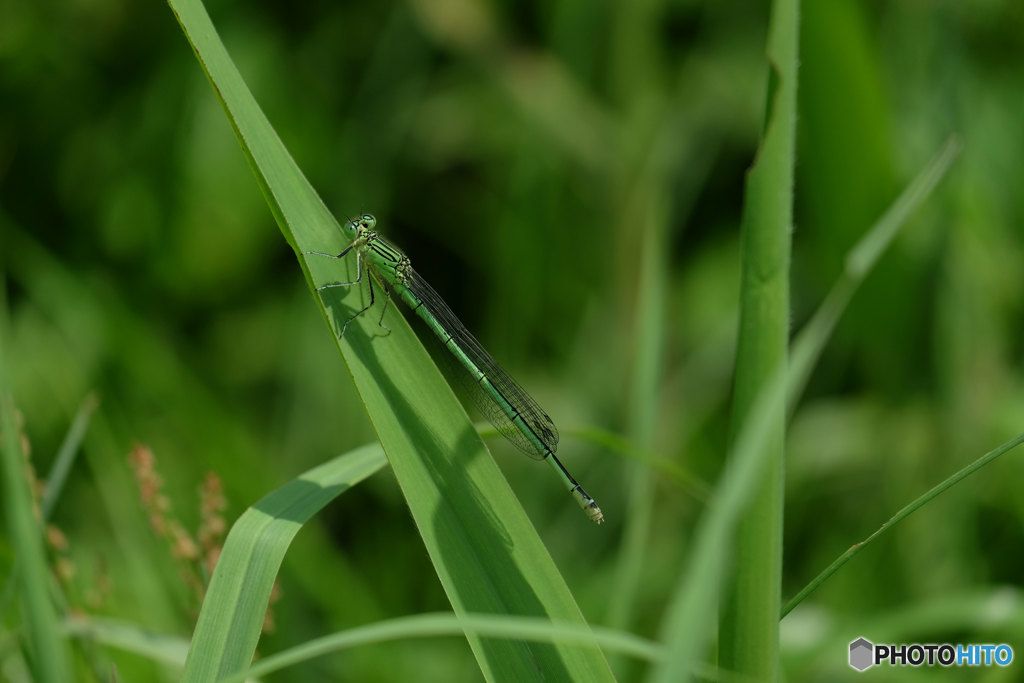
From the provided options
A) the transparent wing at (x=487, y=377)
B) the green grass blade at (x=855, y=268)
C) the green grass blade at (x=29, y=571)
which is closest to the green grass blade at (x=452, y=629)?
the green grass blade at (x=29, y=571)

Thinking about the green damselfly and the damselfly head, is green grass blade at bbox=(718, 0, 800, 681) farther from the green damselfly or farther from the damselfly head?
the damselfly head

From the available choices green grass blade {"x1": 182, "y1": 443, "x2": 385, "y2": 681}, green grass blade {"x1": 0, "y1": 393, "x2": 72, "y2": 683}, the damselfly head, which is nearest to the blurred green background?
the damselfly head

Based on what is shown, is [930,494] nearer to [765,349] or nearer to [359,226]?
[765,349]

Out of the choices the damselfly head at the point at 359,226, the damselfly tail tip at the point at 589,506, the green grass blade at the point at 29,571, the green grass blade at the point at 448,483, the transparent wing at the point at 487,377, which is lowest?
the green grass blade at the point at 29,571

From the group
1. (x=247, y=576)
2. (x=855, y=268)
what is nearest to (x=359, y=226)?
(x=247, y=576)

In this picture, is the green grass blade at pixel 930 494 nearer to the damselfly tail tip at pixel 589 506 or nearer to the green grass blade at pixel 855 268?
the green grass blade at pixel 855 268

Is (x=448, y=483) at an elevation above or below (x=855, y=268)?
below
